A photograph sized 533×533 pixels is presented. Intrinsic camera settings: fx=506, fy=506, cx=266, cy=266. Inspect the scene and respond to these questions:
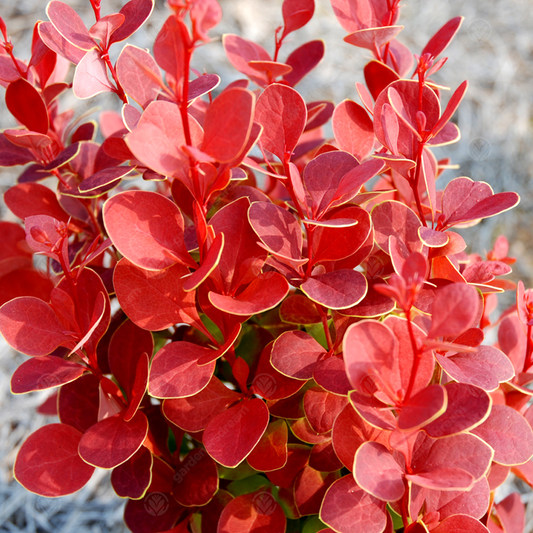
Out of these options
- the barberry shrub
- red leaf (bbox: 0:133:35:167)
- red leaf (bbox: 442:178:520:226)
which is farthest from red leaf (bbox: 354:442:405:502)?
red leaf (bbox: 0:133:35:167)

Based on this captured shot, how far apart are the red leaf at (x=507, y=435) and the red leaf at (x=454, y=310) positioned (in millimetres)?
166

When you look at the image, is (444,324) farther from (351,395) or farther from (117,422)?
(117,422)

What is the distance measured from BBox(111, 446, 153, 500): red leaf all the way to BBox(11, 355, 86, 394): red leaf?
0.11 m

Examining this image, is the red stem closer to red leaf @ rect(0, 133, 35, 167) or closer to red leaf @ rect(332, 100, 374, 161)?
red leaf @ rect(332, 100, 374, 161)

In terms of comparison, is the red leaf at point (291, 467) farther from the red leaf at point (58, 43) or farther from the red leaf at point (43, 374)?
the red leaf at point (58, 43)

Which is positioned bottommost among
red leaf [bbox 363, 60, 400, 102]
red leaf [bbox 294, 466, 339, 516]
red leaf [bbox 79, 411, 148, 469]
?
red leaf [bbox 294, 466, 339, 516]

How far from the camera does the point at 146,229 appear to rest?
0.39 meters

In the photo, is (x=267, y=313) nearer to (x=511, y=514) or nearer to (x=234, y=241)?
(x=234, y=241)

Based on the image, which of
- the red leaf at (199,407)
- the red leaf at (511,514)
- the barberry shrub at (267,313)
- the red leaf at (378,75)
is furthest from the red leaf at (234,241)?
the red leaf at (511,514)

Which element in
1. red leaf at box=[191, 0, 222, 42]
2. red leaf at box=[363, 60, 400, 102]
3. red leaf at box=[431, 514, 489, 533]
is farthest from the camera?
red leaf at box=[363, 60, 400, 102]

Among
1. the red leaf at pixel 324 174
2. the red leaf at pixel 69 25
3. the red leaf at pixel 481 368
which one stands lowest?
the red leaf at pixel 481 368

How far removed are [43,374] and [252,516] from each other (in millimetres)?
231

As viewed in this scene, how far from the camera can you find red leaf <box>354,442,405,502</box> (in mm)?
341

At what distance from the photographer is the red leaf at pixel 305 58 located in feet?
1.91
